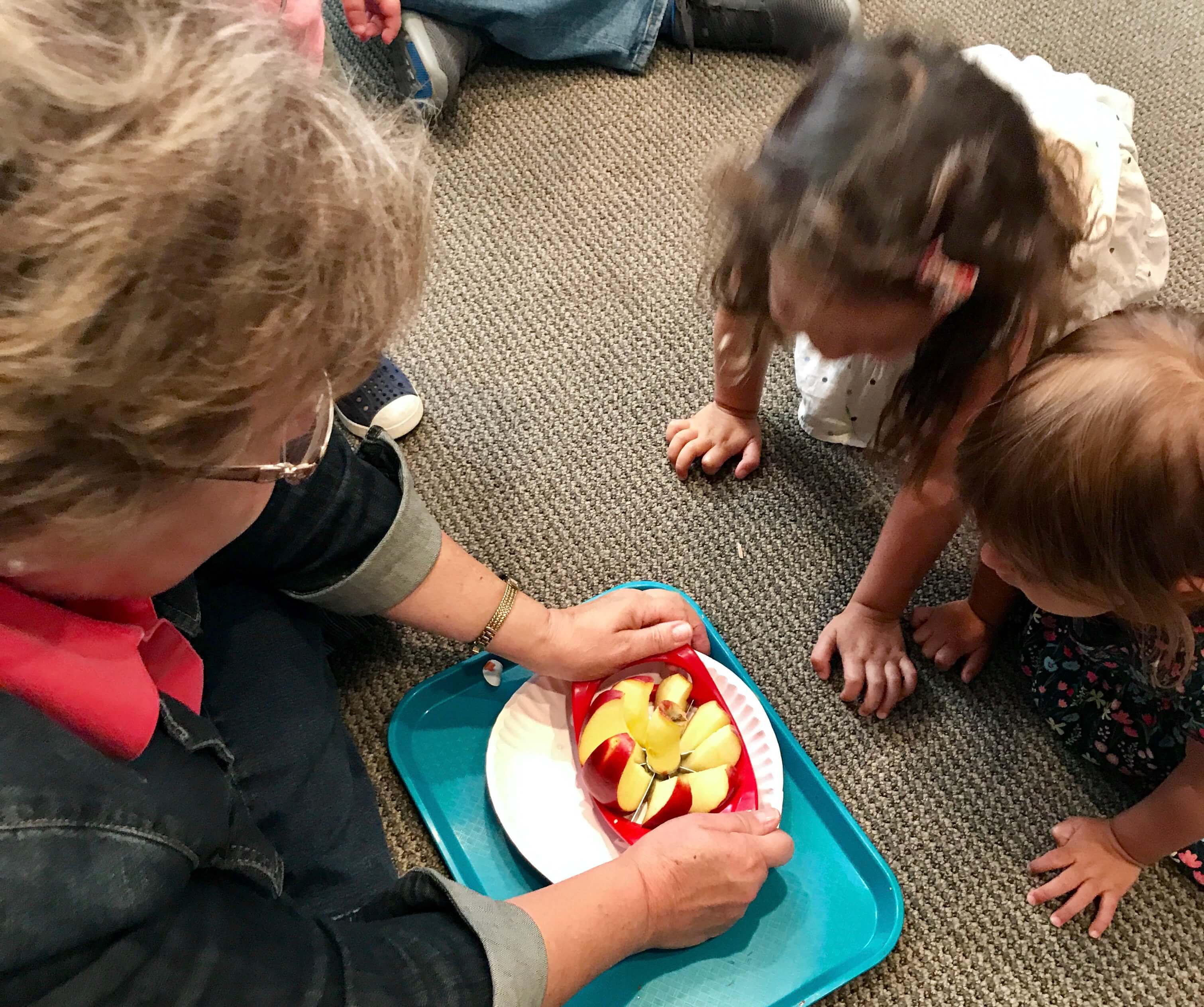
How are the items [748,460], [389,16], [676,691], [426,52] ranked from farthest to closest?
[426,52] < [389,16] < [748,460] < [676,691]

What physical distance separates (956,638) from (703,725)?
0.92 feet

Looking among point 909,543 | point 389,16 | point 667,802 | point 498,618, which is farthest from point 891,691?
point 389,16

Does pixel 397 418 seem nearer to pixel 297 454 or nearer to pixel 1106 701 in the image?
pixel 297 454

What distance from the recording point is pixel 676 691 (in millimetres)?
745

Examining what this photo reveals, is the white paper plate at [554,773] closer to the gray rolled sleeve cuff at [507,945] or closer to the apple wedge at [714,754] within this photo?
the apple wedge at [714,754]

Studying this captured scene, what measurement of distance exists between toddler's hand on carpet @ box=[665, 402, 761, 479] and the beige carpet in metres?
0.02

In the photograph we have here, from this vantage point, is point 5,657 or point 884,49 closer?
point 5,657

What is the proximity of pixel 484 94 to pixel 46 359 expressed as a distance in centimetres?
114

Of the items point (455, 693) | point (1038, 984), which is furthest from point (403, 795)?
point (1038, 984)

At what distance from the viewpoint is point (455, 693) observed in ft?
2.67

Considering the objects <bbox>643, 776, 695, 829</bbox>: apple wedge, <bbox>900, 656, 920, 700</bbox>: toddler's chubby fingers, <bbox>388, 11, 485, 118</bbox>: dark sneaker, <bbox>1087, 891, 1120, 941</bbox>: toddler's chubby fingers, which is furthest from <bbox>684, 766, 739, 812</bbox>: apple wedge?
<bbox>388, 11, 485, 118</bbox>: dark sneaker

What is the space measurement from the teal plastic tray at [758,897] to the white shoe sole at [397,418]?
296 millimetres

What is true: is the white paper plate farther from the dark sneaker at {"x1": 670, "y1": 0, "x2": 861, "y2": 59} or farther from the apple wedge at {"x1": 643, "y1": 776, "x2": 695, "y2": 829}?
the dark sneaker at {"x1": 670, "y1": 0, "x2": 861, "y2": 59}

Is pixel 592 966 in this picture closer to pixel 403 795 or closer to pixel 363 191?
pixel 403 795
